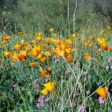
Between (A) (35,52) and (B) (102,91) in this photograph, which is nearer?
(B) (102,91)

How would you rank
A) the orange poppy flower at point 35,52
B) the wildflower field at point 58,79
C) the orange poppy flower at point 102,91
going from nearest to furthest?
the orange poppy flower at point 102,91 → the wildflower field at point 58,79 → the orange poppy flower at point 35,52

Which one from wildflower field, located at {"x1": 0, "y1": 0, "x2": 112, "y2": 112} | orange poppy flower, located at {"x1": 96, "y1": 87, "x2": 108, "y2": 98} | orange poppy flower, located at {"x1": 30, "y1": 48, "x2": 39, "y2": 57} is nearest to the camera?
orange poppy flower, located at {"x1": 96, "y1": 87, "x2": 108, "y2": 98}

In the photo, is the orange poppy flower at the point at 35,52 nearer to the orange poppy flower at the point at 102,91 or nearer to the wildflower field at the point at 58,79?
the wildflower field at the point at 58,79

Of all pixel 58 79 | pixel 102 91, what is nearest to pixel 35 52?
pixel 58 79

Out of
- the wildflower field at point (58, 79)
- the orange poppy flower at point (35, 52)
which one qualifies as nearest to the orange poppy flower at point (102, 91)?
the wildflower field at point (58, 79)

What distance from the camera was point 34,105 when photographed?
1.34 m

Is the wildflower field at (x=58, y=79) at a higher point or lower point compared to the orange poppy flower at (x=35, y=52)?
lower

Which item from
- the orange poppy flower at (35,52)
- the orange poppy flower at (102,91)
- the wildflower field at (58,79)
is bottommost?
the wildflower field at (58,79)

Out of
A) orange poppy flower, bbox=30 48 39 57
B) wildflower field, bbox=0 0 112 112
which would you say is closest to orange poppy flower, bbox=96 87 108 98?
wildflower field, bbox=0 0 112 112

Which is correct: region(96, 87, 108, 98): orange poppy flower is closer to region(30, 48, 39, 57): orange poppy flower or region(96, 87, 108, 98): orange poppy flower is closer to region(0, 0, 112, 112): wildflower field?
region(0, 0, 112, 112): wildflower field

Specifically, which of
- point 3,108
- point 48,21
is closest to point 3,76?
point 3,108

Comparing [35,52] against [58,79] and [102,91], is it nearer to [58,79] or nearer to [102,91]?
[58,79]

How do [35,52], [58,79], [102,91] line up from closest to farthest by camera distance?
[102,91], [35,52], [58,79]

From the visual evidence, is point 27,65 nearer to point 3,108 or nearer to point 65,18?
point 3,108
